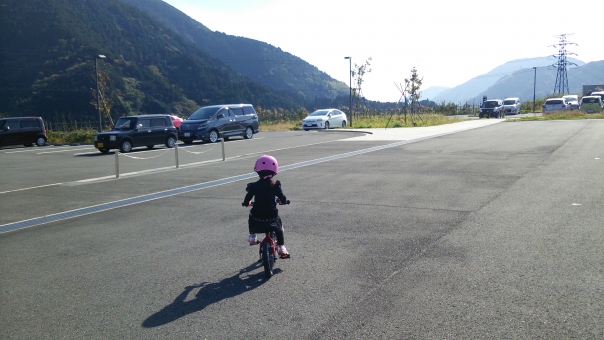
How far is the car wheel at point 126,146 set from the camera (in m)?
22.4

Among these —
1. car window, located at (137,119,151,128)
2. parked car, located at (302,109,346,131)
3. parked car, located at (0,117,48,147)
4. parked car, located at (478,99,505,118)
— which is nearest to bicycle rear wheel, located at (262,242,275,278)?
car window, located at (137,119,151,128)

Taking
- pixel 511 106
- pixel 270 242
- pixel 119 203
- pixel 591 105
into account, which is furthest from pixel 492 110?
pixel 270 242

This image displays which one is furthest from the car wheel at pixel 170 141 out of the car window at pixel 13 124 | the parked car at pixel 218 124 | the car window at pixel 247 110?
the car window at pixel 13 124

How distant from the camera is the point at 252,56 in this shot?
14975 centimetres

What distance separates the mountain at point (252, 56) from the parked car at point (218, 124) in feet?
372

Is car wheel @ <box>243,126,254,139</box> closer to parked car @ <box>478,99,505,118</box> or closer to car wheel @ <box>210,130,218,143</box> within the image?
car wheel @ <box>210,130,218,143</box>

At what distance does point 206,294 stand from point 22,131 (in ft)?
91.5

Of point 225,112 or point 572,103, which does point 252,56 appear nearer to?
point 572,103

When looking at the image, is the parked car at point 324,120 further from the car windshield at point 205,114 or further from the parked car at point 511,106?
the parked car at point 511,106

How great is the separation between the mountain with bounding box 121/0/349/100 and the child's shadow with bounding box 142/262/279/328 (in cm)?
13776

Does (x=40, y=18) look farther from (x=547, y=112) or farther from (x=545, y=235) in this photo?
(x=545, y=235)

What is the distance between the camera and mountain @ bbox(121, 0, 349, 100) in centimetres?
14512

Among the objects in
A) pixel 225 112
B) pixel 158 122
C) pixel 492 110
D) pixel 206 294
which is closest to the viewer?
pixel 206 294

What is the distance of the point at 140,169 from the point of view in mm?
16031
